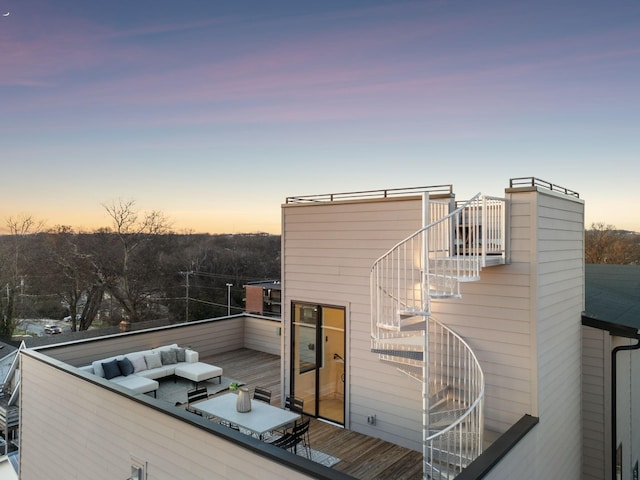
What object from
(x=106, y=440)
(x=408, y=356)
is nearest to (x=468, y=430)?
(x=408, y=356)

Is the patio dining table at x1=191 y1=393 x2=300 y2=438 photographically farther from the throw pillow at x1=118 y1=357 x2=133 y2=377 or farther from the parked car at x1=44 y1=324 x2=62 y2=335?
the parked car at x1=44 y1=324 x2=62 y2=335

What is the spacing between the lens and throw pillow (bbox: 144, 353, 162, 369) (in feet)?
27.8

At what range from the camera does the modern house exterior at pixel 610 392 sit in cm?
568

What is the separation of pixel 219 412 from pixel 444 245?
3.79 metres

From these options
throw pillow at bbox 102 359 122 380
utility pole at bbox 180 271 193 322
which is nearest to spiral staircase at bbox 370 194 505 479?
throw pillow at bbox 102 359 122 380

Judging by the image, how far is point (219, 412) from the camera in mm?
→ 5613

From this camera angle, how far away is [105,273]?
73.8 feet

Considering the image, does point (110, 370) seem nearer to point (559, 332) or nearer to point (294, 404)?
point (294, 404)

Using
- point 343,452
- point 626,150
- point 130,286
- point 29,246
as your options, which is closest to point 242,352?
point 343,452

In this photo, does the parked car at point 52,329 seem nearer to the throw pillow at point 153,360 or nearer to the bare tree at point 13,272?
the bare tree at point 13,272

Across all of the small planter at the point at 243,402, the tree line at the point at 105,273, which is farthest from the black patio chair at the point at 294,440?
the tree line at the point at 105,273

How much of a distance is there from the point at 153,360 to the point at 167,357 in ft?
1.13

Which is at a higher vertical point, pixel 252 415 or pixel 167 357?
pixel 252 415

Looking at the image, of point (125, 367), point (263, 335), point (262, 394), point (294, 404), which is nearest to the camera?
point (294, 404)
